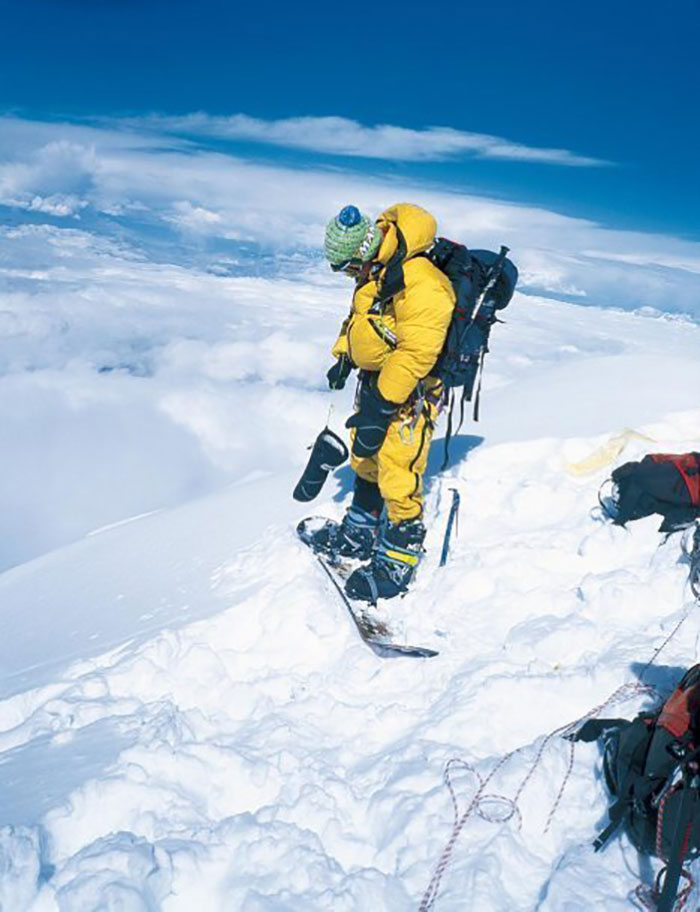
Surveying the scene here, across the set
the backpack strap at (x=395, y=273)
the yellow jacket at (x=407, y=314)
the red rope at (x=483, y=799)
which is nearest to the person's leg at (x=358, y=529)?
the yellow jacket at (x=407, y=314)

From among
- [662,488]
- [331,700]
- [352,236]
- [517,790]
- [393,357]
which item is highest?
[352,236]

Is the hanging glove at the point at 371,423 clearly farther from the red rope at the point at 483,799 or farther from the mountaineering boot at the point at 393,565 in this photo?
the red rope at the point at 483,799

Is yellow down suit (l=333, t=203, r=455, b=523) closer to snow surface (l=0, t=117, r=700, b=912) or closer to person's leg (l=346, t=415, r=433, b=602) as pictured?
person's leg (l=346, t=415, r=433, b=602)

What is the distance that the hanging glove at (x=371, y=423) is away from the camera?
5074 mm

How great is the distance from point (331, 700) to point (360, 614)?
1.01m

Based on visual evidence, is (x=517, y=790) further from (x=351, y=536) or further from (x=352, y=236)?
(x=352, y=236)

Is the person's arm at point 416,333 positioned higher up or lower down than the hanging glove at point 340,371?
higher up

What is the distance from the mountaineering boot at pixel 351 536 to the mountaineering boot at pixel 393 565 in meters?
0.60

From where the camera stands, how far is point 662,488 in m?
2.51

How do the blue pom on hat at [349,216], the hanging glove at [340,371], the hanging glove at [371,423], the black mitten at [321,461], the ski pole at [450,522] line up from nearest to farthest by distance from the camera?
the blue pom on hat at [349,216] < the hanging glove at [371,423] < the ski pole at [450,522] < the hanging glove at [340,371] < the black mitten at [321,461]

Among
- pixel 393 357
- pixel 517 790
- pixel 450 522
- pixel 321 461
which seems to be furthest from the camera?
pixel 321 461

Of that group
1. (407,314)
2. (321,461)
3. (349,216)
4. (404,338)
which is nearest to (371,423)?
(404,338)

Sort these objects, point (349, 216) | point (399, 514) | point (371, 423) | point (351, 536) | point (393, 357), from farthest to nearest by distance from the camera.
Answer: point (351, 536) → point (399, 514) → point (371, 423) → point (393, 357) → point (349, 216)

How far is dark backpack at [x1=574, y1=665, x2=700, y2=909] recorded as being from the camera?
2.36 m
